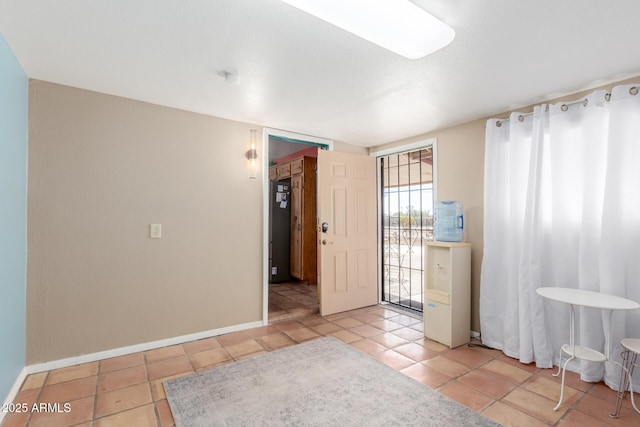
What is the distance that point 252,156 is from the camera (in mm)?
3342

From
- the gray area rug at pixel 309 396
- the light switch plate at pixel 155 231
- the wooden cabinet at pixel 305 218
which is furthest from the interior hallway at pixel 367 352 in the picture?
the wooden cabinet at pixel 305 218

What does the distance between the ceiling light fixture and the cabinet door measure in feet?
11.7

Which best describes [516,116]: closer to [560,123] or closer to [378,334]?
[560,123]

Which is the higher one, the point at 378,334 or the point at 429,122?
the point at 429,122

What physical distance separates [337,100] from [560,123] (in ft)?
6.26

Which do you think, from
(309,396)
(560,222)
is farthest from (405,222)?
(309,396)

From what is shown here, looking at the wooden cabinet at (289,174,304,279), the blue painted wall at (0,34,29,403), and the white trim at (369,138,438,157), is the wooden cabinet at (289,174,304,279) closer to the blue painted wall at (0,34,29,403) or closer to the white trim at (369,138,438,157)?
the white trim at (369,138,438,157)

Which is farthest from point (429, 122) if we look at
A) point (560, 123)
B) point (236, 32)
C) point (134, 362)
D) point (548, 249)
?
point (134, 362)

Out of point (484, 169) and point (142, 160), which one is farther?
point (484, 169)

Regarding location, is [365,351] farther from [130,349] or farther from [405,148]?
[405,148]

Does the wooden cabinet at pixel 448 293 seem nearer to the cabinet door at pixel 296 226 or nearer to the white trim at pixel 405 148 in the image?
the white trim at pixel 405 148

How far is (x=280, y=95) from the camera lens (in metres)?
2.62

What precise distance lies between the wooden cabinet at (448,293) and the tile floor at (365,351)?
0.14m

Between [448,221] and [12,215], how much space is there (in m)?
3.78
